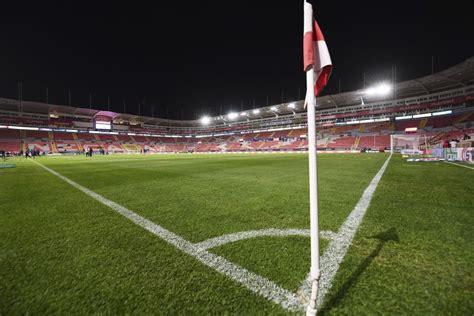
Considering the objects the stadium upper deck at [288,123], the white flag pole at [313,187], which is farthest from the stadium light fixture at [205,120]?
the white flag pole at [313,187]

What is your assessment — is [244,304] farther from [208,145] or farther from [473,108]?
[208,145]

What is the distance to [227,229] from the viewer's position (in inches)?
97.8

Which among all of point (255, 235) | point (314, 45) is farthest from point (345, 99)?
point (255, 235)

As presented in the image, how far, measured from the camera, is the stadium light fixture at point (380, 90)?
40031 mm

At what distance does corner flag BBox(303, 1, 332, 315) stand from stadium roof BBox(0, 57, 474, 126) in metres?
43.0

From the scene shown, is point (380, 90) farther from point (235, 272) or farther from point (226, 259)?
point (235, 272)

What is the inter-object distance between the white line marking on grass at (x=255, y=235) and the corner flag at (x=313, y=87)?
84cm

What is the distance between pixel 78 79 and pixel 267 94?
2246 inches

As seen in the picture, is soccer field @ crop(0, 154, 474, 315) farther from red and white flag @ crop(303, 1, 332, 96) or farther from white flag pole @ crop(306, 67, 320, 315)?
red and white flag @ crop(303, 1, 332, 96)

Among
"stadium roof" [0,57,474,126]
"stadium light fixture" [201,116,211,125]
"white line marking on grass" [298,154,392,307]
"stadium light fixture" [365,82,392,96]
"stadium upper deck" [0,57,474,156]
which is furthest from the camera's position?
"stadium light fixture" [201,116,211,125]

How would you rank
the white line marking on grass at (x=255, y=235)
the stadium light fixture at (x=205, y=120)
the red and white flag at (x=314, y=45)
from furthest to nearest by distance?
the stadium light fixture at (x=205, y=120) < the white line marking on grass at (x=255, y=235) < the red and white flag at (x=314, y=45)

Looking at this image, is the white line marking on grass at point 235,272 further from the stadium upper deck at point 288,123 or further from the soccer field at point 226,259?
the stadium upper deck at point 288,123

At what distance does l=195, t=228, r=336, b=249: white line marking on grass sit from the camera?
→ 213cm

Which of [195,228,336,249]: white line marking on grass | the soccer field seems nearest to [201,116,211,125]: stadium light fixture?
the soccer field
